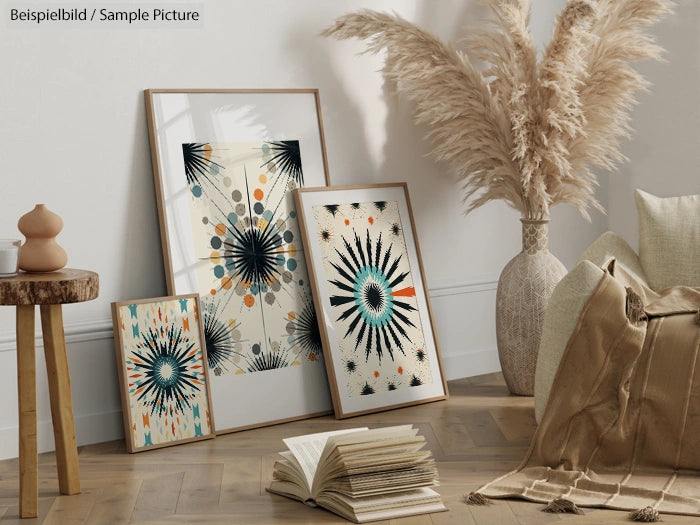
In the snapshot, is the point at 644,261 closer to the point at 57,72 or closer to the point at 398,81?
the point at 398,81

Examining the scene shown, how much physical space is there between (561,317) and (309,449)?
855 millimetres

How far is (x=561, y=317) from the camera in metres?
2.72

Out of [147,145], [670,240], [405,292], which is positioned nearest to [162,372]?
[147,145]

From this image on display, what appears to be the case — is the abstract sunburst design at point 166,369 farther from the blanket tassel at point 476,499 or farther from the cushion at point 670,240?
the cushion at point 670,240

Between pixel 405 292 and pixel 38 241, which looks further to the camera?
pixel 405 292

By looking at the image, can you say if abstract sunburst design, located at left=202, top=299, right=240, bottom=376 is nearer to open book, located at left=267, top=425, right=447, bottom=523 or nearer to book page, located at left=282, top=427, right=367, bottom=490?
book page, located at left=282, top=427, right=367, bottom=490

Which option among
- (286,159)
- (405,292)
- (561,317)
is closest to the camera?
(561,317)

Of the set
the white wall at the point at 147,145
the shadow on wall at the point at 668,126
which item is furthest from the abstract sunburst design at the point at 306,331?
the shadow on wall at the point at 668,126

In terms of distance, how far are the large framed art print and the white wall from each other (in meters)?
0.08

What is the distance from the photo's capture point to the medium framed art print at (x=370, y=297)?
11.3ft

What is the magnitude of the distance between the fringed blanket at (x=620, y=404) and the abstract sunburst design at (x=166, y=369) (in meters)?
1.17

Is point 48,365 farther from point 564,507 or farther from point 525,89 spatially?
point 525,89

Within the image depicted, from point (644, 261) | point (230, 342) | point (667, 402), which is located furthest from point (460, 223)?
point (667, 402)

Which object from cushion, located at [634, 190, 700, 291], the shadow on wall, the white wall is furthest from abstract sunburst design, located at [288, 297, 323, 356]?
the shadow on wall
